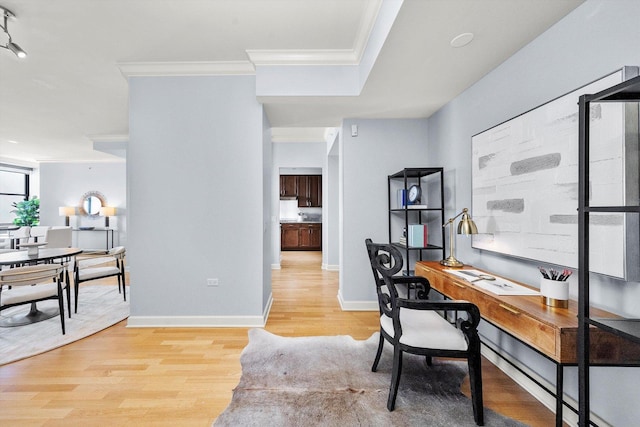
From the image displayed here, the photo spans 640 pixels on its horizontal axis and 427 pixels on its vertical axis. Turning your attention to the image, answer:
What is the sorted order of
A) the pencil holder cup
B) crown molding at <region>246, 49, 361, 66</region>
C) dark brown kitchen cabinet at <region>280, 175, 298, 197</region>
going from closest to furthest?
the pencil holder cup → crown molding at <region>246, 49, 361, 66</region> → dark brown kitchen cabinet at <region>280, 175, 298, 197</region>

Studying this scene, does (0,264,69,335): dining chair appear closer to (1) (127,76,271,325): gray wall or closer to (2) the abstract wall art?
(1) (127,76,271,325): gray wall

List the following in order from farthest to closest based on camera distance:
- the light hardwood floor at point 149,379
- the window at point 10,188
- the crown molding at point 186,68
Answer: the window at point 10,188 < the crown molding at point 186,68 < the light hardwood floor at point 149,379

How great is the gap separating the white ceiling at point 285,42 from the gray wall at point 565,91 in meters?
0.12

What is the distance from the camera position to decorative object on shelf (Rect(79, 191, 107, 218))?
8.00 metres

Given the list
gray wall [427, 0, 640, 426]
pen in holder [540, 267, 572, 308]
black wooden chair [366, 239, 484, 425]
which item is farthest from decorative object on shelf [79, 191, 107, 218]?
pen in holder [540, 267, 572, 308]

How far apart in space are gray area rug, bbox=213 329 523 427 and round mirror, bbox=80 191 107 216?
8017mm

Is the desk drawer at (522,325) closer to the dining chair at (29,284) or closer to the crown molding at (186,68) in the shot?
the crown molding at (186,68)

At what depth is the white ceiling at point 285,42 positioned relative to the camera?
1.77 metres

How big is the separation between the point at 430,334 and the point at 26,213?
1087 cm

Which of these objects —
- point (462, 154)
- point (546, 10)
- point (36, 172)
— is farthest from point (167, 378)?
point (36, 172)

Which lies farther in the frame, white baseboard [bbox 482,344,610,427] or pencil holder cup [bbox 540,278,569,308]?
white baseboard [bbox 482,344,610,427]

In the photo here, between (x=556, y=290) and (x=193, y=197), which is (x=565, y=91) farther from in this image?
(x=193, y=197)

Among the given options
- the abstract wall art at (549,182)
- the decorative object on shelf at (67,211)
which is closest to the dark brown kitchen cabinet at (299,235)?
the decorative object on shelf at (67,211)

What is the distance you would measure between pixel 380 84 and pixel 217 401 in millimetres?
2876
